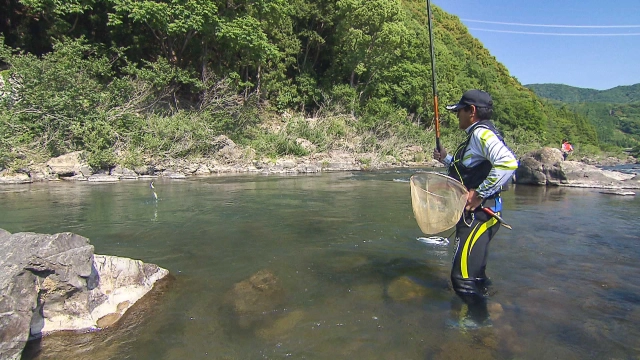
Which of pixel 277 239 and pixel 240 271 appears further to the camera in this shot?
pixel 277 239

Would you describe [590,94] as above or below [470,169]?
above

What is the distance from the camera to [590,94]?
Answer: 19125 cm

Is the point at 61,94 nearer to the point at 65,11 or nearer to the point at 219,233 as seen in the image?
the point at 65,11

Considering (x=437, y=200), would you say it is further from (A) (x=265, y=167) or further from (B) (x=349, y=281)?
(A) (x=265, y=167)

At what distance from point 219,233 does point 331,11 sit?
1134 inches

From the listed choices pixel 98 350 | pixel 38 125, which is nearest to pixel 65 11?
pixel 38 125

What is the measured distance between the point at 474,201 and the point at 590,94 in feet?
761

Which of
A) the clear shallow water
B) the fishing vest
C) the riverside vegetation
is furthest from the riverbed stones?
the riverside vegetation

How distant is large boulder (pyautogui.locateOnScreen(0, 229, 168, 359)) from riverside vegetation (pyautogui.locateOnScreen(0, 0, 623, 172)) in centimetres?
1420

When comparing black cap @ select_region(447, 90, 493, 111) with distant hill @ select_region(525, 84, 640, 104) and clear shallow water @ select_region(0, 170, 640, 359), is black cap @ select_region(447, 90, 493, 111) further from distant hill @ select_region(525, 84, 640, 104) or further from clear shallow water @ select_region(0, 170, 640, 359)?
distant hill @ select_region(525, 84, 640, 104)

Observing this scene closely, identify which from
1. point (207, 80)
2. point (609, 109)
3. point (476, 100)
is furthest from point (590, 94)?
point (476, 100)

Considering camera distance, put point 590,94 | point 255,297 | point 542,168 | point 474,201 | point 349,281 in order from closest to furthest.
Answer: point 474,201
point 255,297
point 349,281
point 542,168
point 590,94

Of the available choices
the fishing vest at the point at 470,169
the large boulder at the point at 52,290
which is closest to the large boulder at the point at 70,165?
the large boulder at the point at 52,290

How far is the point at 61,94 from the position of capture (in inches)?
660
